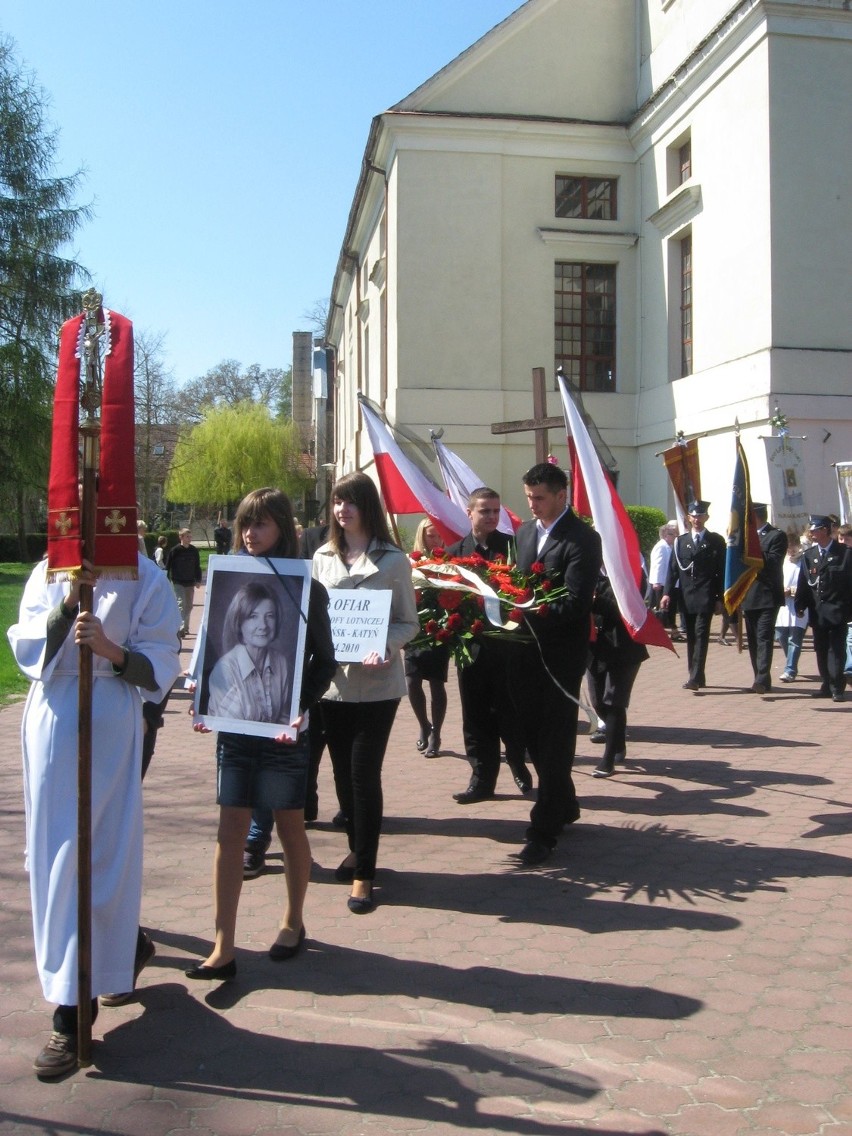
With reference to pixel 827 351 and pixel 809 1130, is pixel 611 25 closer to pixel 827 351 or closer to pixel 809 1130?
pixel 827 351

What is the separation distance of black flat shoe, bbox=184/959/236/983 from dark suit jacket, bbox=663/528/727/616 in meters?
8.61

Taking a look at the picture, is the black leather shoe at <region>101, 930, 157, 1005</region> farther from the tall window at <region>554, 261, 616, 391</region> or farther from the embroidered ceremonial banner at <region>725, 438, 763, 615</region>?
the tall window at <region>554, 261, 616, 391</region>

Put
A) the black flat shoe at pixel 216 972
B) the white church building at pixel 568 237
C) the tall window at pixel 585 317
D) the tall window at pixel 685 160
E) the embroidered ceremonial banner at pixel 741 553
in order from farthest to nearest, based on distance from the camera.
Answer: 1. the tall window at pixel 585 317
2. the tall window at pixel 685 160
3. the white church building at pixel 568 237
4. the embroidered ceremonial banner at pixel 741 553
5. the black flat shoe at pixel 216 972

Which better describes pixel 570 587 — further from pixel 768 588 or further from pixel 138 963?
pixel 768 588

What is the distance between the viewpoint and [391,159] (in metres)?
24.5

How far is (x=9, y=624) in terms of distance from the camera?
21609 millimetres

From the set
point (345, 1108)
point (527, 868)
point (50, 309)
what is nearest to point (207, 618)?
point (345, 1108)

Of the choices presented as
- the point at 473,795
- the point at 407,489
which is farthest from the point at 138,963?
the point at 407,489

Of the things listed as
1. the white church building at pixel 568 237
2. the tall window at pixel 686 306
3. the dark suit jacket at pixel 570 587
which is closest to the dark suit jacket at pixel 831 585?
the dark suit jacket at pixel 570 587

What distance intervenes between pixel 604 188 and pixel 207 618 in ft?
75.1

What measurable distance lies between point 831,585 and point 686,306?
12643 millimetres

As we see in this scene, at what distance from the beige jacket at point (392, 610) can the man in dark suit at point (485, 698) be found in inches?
68.2

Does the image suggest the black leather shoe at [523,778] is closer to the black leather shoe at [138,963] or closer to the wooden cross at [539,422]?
the black leather shoe at [138,963]

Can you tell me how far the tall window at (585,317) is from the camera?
25.2 m
